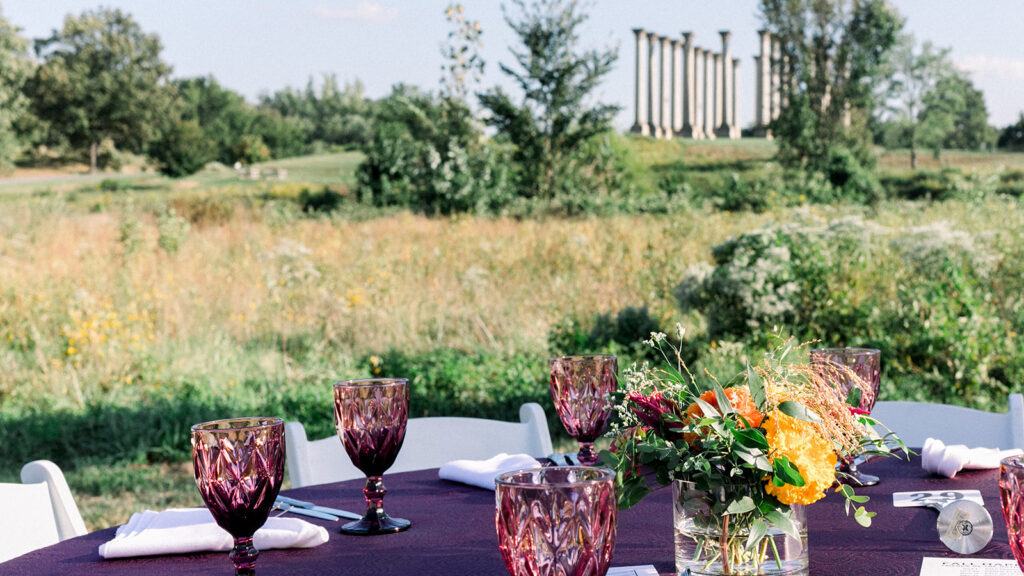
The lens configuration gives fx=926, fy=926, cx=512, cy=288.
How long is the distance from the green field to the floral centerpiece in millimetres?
3578

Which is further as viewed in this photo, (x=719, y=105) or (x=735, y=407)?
(x=719, y=105)

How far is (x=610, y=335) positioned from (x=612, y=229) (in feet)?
12.3

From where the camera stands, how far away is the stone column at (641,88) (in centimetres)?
3102

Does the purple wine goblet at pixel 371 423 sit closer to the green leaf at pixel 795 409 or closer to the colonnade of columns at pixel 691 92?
the green leaf at pixel 795 409

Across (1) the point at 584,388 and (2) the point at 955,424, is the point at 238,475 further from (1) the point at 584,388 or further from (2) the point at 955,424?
(2) the point at 955,424

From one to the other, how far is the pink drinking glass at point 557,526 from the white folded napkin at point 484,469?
809 mm

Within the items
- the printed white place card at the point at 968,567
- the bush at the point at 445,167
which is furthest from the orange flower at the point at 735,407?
the bush at the point at 445,167

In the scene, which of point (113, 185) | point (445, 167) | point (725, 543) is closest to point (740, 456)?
point (725, 543)

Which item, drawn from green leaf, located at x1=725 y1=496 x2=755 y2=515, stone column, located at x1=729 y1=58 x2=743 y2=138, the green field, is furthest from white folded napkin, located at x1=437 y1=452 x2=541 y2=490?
stone column, located at x1=729 y1=58 x2=743 y2=138

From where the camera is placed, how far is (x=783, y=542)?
42.1 inches

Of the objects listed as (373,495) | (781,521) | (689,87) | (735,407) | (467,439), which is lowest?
(467,439)

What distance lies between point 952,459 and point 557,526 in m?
1.09

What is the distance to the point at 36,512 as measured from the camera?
A: 1.64 metres

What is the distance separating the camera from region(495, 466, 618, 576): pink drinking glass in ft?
2.80
